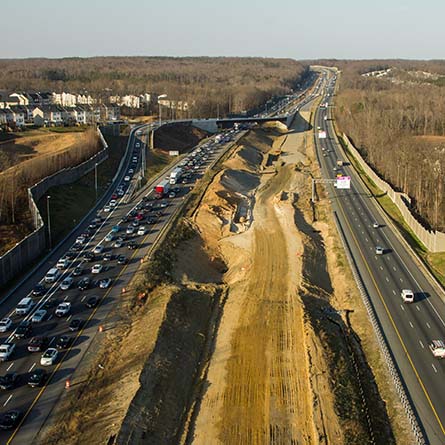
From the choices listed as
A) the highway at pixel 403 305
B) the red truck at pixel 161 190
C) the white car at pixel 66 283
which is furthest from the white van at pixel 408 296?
the red truck at pixel 161 190

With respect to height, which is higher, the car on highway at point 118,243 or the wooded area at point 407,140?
the wooded area at point 407,140

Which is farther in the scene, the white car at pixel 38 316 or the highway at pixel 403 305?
the white car at pixel 38 316

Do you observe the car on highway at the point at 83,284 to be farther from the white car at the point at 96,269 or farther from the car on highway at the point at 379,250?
the car on highway at the point at 379,250

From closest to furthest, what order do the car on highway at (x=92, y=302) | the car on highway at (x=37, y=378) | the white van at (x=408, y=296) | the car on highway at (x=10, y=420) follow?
1. the car on highway at (x=10, y=420)
2. the car on highway at (x=37, y=378)
3. the car on highway at (x=92, y=302)
4. the white van at (x=408, y=296)

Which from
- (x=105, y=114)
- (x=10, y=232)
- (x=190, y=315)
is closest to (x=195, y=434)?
(x=190, y=315)

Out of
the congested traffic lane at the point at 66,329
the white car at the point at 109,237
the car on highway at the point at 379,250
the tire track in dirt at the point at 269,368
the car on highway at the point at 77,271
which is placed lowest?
the tire track in dirt at the point at 269,368

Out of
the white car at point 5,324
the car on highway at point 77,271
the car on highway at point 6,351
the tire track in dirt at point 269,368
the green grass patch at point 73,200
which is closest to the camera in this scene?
the tire track in dirt at point 269,368
